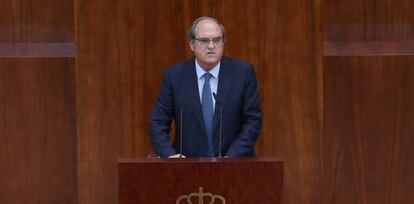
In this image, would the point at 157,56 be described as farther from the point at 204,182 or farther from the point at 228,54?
the point at 204,182

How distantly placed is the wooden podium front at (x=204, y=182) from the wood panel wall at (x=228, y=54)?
84 cm

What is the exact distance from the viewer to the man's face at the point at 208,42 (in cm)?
244

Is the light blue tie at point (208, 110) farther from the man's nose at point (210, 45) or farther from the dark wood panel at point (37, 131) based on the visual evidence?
the dark wood panel at point (37, 131)

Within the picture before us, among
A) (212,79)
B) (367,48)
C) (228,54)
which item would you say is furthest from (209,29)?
(367,48)

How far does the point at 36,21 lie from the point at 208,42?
758 millimetres

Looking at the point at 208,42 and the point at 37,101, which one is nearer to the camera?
the point at 208,42

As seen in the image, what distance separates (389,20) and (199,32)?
787 mm

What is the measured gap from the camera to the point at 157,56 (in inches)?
114

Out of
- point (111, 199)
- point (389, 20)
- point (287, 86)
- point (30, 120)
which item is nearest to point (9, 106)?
point (30, 120)

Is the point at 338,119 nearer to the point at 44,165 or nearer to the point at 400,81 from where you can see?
the point at 400,81

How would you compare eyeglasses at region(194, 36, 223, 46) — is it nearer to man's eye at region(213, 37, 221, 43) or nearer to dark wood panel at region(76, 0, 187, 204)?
man's eye at region(213, 37, 221, 43)

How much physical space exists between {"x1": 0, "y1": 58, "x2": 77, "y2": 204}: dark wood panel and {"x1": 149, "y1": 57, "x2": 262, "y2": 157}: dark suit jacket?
554 mm

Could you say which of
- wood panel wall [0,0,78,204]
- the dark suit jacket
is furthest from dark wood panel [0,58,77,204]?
the dark suit jacket

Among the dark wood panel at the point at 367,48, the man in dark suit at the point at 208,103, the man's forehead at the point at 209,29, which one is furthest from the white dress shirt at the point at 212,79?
the dark wood panel at the point at 367,48
